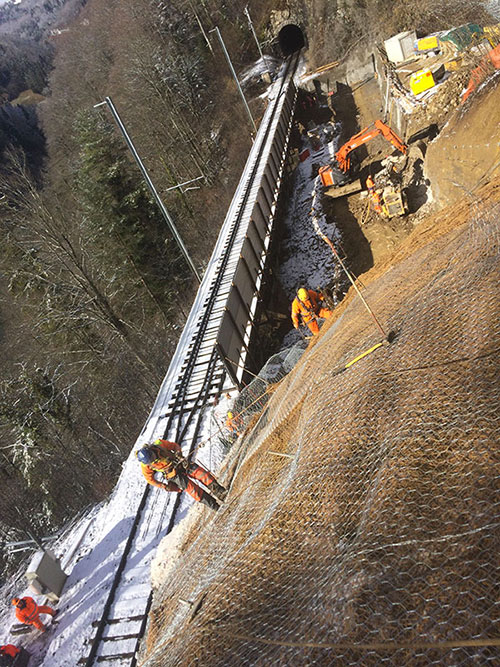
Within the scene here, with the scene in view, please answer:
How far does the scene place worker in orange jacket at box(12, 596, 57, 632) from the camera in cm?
778

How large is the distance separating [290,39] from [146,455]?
165 ft

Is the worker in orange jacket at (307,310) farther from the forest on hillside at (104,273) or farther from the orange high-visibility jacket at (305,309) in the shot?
the forest on hillside at (104,273)

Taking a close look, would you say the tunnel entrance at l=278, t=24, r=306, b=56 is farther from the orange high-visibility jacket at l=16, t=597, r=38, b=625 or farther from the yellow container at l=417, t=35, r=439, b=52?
the orange high-visibility jacket at l=16, t=597, r=38, b=625

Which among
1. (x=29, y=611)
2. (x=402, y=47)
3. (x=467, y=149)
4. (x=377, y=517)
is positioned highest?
(x=402, y=47)

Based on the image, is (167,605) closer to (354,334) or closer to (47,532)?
(354,334)

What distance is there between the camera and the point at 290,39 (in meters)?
43.7

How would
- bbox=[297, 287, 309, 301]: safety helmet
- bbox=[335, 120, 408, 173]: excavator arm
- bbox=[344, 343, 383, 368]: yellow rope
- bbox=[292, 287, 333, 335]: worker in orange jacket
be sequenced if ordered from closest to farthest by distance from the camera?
bbox=[344, 343, 383, 368]: yellow rope
bbox=[297, 287, 309, 301]: safety helmet
bbox=[292, 287, 333, 335]: worker in orange jacket
bbox=[335, 120, 408, 173]: excavator arm

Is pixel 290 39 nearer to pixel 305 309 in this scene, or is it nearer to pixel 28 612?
pixel 305 309

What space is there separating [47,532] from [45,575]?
13.3m

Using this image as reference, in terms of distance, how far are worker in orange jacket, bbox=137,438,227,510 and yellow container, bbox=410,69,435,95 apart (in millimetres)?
17179

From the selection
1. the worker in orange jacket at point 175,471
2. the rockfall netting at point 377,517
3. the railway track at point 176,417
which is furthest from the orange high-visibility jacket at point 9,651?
the worker in orange jacket at point 175,471

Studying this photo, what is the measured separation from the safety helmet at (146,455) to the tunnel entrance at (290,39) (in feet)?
161

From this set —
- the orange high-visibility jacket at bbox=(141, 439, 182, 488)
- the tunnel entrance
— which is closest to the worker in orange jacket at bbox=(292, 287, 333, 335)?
the orange high-visibility jacket at bbox=(141, 439, 182, 488)

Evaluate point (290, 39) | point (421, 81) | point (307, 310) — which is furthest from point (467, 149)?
point (290, 39)
